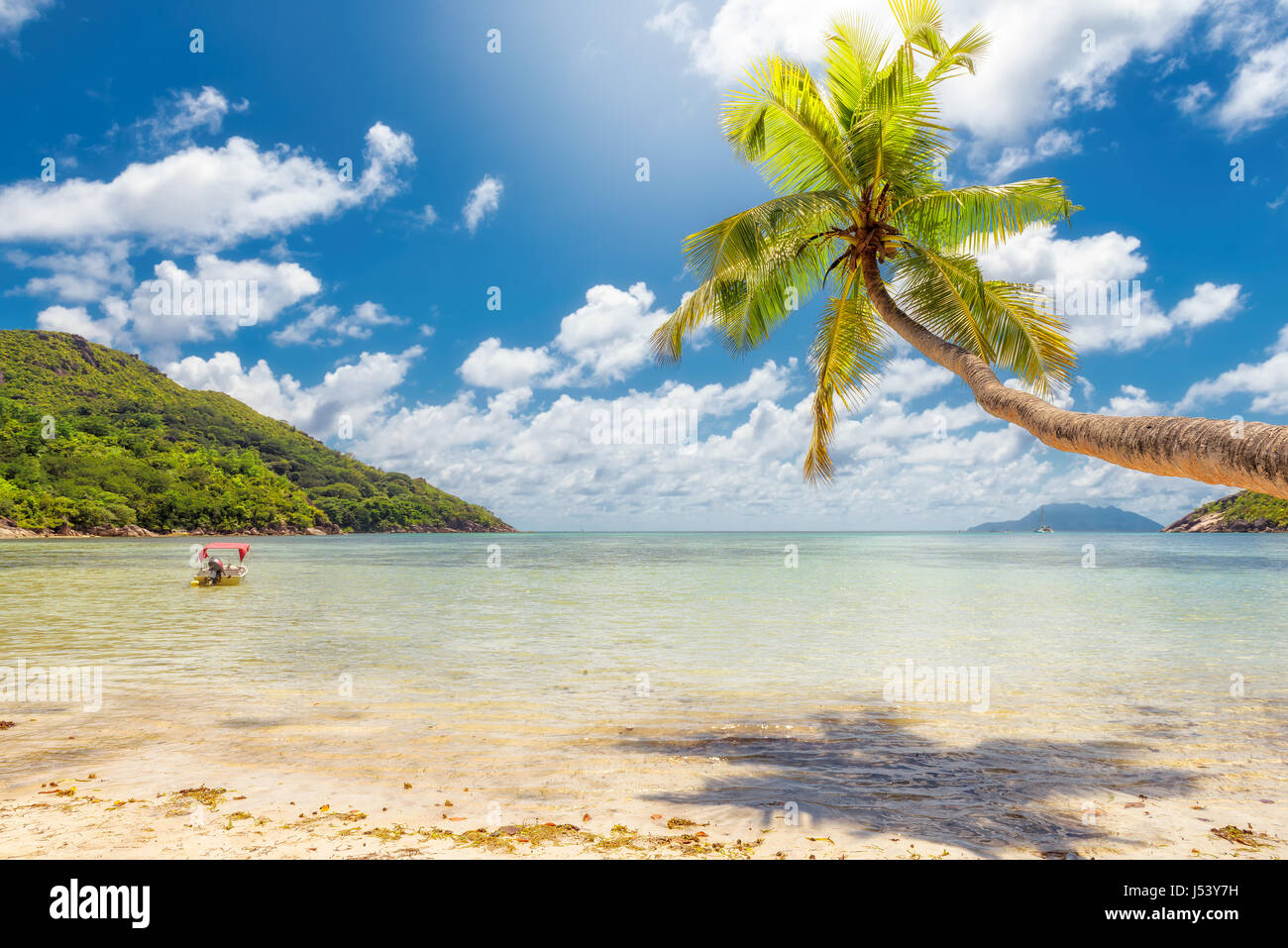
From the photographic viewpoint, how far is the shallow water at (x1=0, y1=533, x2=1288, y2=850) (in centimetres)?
473

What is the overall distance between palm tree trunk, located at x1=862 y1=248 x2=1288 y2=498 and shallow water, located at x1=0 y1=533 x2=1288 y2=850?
2.22 metres

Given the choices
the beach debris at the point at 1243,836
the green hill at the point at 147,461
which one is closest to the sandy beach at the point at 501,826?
the beach debris at the point at 1243,836

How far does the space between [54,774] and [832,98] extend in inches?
420

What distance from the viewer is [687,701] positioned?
7.41 m

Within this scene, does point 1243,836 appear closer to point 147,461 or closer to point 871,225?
point 871,225

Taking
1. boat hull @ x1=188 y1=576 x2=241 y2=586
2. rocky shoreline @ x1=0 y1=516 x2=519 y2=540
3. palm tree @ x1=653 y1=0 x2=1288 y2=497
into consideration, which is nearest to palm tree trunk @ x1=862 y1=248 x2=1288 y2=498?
palm tree @ x1=653 y1=0 x2=1288 y2=497

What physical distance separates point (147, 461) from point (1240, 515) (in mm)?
153597

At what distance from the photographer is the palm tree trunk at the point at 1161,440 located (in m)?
3.01

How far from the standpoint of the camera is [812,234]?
28.2ft

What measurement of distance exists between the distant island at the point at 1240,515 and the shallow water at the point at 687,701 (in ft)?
324

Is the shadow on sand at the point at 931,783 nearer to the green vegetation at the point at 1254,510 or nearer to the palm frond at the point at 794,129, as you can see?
the palm frond at the point at 794,129

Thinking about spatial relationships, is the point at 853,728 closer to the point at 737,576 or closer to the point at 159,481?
the point at 737,576

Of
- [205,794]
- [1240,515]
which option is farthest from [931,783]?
[1240,515]
